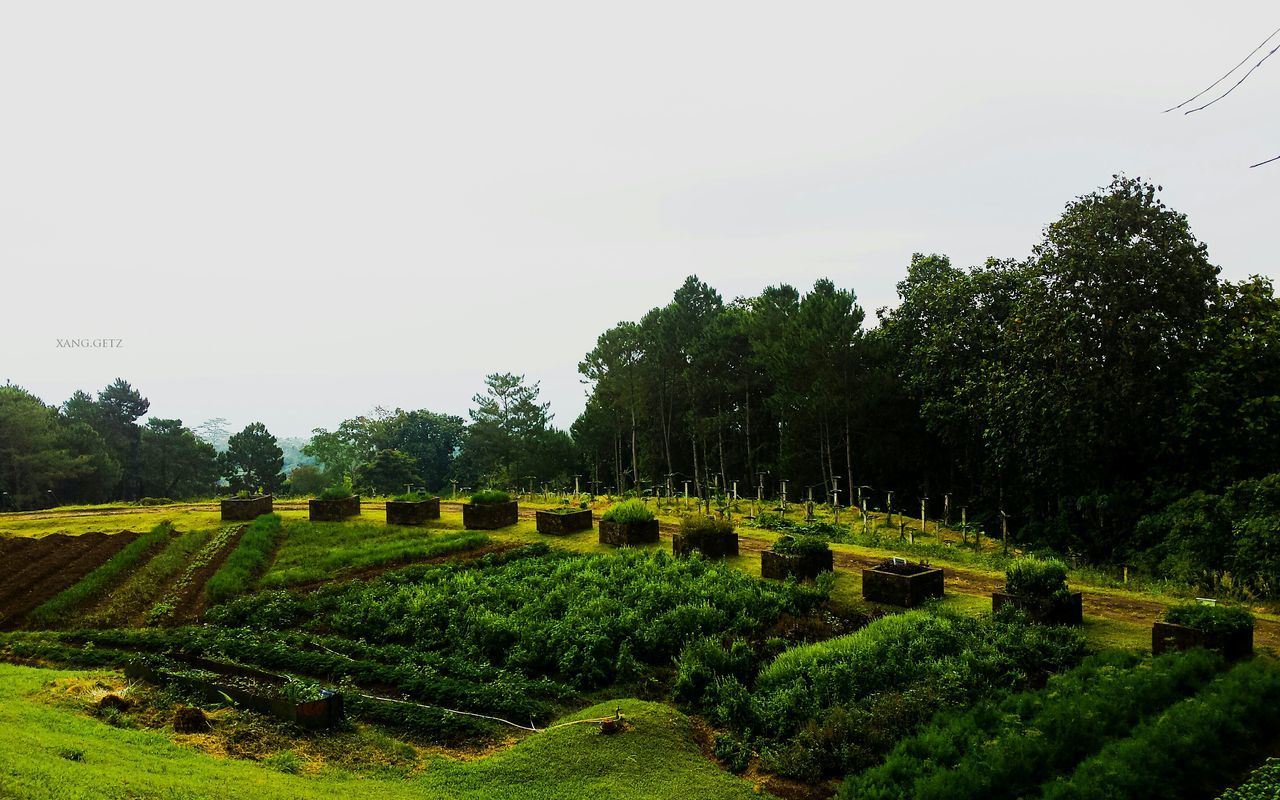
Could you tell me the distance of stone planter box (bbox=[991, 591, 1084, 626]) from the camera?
11.8 metres

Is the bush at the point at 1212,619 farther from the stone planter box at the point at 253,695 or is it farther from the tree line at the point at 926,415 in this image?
the stone planter box at the point at 253,695

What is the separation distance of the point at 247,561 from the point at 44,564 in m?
5.20

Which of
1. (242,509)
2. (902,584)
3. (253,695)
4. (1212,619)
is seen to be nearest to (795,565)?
(902,584)

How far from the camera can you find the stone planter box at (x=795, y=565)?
15211 millimetres

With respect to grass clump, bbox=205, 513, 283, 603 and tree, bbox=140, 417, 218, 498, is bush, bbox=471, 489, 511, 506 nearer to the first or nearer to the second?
grass clump, bbox=205, 513, 283, 603

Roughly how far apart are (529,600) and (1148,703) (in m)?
10.1

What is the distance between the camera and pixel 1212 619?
1020 cm

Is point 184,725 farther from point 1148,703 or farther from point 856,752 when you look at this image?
point 1148,703

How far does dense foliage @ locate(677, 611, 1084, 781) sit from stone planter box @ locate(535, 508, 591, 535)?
9.94 m

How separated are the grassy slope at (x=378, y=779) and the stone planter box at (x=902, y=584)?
536cm

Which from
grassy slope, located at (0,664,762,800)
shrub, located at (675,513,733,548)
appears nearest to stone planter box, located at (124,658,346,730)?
grassy slope, located at (0,664,762,800)

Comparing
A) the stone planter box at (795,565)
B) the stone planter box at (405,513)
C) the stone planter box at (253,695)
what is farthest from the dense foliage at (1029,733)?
the stone planter box at (405,513)

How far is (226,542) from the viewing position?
70.4 ft

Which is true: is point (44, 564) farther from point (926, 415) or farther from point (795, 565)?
point (926, 415)
